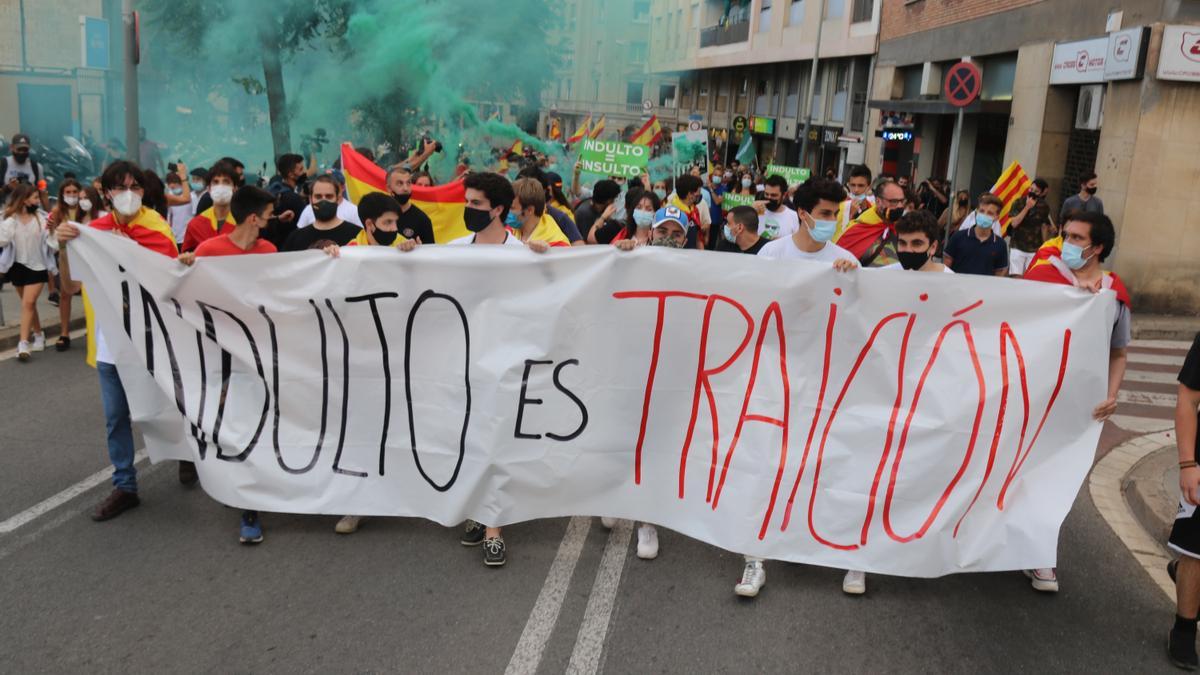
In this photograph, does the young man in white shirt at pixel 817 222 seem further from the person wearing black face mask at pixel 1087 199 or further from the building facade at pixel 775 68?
the building facade at pixel 775 68

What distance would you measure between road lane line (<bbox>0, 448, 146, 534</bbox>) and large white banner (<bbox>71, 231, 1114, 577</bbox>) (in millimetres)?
683

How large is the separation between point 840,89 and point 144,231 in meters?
30.6

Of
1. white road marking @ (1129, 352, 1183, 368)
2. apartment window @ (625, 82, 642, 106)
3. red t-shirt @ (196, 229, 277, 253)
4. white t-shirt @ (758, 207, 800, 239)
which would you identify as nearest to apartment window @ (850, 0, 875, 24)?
apartment window @ (625, 82, 642, 106)

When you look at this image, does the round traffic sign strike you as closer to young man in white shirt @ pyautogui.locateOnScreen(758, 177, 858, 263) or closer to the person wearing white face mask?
young man in white shirt @ pyautogui.locateOnScreen(758, 177, 858, 263)

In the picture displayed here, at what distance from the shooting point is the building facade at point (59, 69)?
818 inches

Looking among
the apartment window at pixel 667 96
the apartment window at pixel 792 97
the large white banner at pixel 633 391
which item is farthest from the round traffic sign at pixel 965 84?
the apartment window at pixel 667 96

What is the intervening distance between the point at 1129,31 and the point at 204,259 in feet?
41.7

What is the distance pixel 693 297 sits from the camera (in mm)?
4719

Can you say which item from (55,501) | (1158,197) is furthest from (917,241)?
(1158,197)

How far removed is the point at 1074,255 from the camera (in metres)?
4.91

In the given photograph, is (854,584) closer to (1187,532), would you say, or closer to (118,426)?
(1187,532)

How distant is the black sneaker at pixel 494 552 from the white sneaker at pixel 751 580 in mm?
1055

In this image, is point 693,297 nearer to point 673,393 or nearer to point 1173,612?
point 673,393

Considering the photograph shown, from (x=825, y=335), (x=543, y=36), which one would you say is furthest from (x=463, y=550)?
(x=543, y=36)
